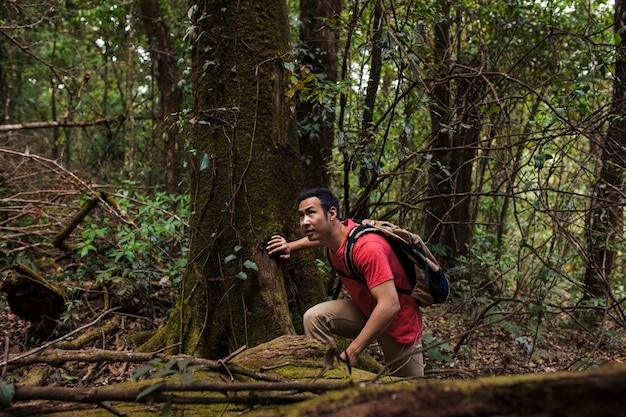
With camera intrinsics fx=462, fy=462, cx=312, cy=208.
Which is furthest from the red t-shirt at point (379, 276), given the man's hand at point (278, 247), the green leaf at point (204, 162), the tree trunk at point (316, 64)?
the tree trunk at point (316, 64)

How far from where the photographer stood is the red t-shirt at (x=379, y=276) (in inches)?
120

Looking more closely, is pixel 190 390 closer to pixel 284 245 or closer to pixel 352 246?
pixel 352 246

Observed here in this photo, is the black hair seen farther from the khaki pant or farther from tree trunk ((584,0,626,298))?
tree trunk ((584,0,626,298))

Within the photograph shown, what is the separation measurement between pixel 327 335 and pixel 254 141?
163 cm

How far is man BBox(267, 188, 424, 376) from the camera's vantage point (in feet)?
10.1

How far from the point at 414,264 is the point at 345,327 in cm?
77

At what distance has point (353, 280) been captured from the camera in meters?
3.47

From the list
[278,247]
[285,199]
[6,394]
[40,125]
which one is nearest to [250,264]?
[278,247]

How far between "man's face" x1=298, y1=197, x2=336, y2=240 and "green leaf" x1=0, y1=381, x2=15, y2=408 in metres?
1.97

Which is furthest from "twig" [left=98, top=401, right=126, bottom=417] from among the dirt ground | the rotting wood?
the rotting wood

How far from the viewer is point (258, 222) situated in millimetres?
3682

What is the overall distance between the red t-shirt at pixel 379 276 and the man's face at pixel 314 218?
0.60ft

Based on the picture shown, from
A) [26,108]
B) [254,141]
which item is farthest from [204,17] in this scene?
[26,108]

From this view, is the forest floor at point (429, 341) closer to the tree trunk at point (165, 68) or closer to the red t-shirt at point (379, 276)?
the red t-shirt at point (379, 276)
